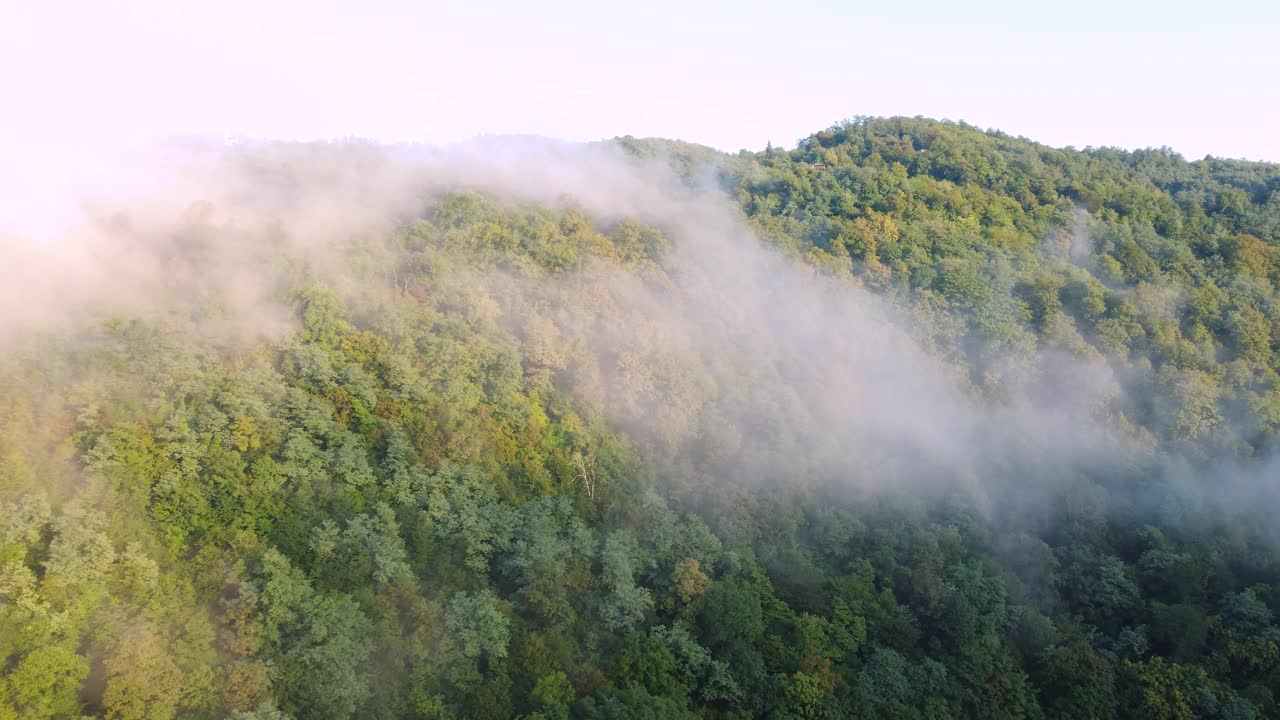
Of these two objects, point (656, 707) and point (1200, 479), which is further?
point (1200, 479)

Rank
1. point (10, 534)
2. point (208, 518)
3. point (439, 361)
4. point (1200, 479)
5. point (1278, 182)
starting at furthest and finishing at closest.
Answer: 1. point (1278, 182)
2. point (1200, 479)
3. point (439, 361)
4. point (208, 518)
5. point (10, 534)

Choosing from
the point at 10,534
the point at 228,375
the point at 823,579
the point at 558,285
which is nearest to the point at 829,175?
the point at 558,285

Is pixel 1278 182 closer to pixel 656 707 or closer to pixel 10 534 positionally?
pixel 656 707

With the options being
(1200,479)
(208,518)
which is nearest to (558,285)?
(208,518)

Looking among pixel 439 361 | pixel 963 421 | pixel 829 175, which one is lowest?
pixel 963 421

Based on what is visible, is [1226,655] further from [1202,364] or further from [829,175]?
[829,175]

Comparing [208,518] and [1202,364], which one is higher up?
[1202,364]

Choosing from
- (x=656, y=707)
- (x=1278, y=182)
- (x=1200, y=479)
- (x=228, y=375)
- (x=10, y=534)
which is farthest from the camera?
(x=1278, y=182)
